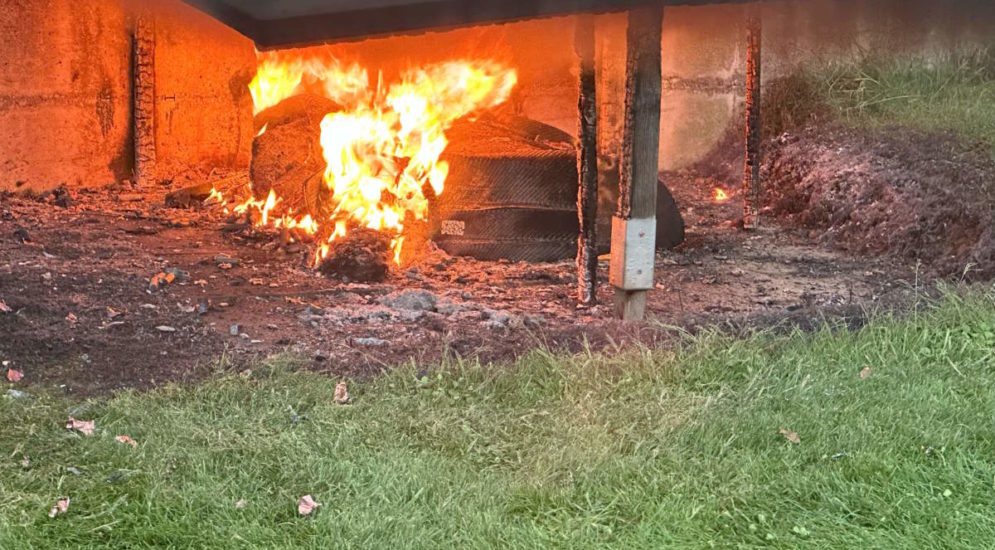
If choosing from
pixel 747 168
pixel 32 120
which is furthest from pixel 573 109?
pixel 32 120

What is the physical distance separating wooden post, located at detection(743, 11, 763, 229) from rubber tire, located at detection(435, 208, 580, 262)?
235 cm

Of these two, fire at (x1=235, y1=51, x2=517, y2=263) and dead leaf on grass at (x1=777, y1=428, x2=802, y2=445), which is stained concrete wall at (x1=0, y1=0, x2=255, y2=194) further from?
dead leaf on grass at (x1=777, y1=428, x2=802, y2=445)

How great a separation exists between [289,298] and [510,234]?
205cm

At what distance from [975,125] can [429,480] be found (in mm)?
7671

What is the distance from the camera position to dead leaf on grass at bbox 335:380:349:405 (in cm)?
509

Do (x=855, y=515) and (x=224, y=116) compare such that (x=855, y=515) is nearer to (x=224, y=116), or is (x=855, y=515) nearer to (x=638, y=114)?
(x=638, y=114)

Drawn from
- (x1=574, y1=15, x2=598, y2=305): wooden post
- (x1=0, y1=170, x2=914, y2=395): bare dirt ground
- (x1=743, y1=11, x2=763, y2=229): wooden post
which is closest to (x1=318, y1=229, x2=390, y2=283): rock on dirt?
(x1=0, y1=170, x2=914, y2=395): bare dirt ground

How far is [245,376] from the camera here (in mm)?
5281

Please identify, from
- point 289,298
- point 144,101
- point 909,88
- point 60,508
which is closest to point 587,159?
point 289,298

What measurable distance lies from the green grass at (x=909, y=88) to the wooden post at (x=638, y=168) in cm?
535

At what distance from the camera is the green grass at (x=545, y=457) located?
414 cm

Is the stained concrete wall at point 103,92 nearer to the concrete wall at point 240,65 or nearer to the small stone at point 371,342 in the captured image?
the concrete wall at point 240,65

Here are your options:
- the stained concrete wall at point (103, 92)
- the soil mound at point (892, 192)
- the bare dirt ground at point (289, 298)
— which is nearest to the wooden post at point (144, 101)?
the stained concrete wall at point (103, 92)

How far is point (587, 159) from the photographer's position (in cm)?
667
